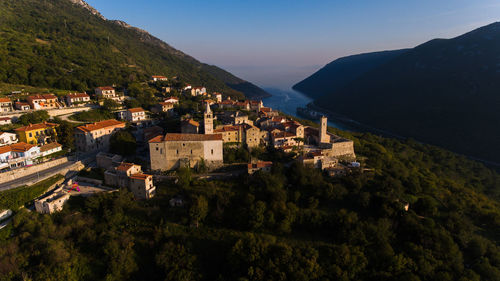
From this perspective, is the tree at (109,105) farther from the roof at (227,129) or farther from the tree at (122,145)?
the roof at (227,129)

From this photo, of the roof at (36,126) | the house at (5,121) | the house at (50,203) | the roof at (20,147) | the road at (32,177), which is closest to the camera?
the house at (50,203)

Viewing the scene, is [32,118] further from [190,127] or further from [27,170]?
[190,127]

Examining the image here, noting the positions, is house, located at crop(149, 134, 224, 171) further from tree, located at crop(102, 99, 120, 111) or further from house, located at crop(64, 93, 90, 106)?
house, located at crop(64, 93, 90, 106)

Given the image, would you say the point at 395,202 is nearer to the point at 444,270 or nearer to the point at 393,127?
the point at 444,270

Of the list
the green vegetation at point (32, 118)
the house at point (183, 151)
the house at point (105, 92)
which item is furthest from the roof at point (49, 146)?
the house at point (105, 92)

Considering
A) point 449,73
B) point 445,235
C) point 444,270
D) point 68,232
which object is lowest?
point 444,270

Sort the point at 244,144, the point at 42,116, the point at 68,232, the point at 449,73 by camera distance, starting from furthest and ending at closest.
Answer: the point at 449,73
the point at 42,116
the point at 244,144
the point at 68,232

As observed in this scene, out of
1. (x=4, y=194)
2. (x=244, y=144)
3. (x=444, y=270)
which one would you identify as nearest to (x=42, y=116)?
(x=4, y=194)

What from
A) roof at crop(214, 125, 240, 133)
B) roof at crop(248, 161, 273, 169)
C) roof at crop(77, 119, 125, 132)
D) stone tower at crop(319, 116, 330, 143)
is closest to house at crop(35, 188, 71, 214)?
roof at crop(77, 119, 125, 132)
